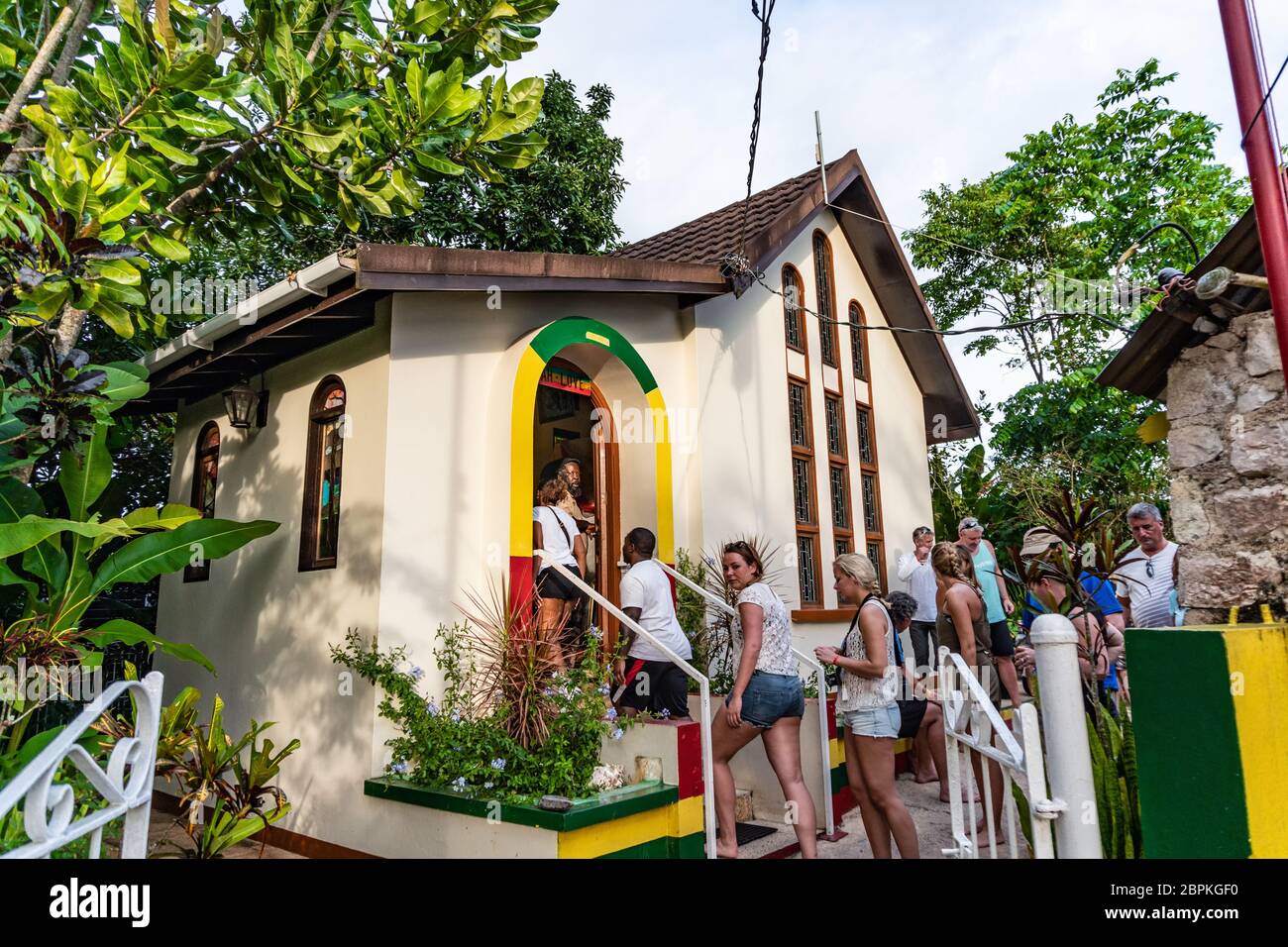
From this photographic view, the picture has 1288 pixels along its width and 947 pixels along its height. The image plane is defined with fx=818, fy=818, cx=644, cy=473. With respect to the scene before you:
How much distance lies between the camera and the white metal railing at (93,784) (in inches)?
63.7

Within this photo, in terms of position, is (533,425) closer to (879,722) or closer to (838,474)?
(879,722)

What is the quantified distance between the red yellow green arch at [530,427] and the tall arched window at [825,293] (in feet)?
11.4

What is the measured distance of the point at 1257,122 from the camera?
313cm

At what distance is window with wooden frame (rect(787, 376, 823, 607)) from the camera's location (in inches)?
354

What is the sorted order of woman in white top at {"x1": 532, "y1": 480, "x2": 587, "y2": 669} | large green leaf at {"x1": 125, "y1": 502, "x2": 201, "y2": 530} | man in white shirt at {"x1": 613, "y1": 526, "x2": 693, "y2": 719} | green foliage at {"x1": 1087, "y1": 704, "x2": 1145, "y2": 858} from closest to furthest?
green foliage at {"x1": 1087, "y1": 704, "x2": 1145, "y2": 858}, large green leaf at {"x1": 125, "y1": 502, "x2": 201, "y2": 530}, man in white shirt at {"x1": 613, "y1": 526, "x2": 693, "y2": 719}, woman in white top at {"x1": 532, "y1": 480, "x2": 587, "y2": 669}

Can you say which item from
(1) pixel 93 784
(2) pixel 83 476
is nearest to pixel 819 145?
(2) pixel 83 476

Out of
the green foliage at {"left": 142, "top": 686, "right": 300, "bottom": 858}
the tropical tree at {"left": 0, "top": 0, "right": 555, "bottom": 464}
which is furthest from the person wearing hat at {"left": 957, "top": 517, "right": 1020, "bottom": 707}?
the green foliage at {"left": 142, "top": 686, "right": 300, "bottom": 858}

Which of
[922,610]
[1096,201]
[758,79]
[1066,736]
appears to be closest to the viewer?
[1066,736]

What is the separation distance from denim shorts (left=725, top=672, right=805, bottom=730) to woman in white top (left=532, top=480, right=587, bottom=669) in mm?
1502

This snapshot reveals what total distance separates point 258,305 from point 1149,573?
246 inches

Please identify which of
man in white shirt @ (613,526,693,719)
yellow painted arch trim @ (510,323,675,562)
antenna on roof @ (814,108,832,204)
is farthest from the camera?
antenna on roof @ (814,108,832,204)

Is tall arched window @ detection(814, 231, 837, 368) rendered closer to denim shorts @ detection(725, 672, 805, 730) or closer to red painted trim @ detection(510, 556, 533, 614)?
red painted trim @ detection(510, 556, 533, 614)

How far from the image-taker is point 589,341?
22.3 feet

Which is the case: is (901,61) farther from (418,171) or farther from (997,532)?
(997,532)
